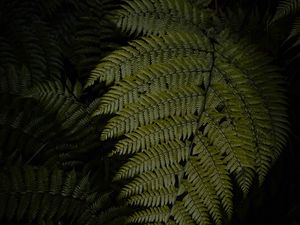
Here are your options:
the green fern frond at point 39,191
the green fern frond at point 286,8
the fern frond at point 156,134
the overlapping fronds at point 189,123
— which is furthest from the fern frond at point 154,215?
the green fern frond at point 286,8

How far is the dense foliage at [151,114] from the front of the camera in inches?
76.3

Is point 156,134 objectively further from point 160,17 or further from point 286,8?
point 286,8

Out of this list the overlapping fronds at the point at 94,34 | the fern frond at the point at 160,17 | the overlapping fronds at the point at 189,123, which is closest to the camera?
the overlapping fronds at the point at 189,123

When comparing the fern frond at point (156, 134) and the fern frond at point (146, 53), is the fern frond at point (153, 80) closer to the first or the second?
the fern frond at point (146, 53)

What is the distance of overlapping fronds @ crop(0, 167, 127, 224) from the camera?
82.9 inches

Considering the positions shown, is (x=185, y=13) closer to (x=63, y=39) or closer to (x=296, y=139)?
(x=63, y=39)

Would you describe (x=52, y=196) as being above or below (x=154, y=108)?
below

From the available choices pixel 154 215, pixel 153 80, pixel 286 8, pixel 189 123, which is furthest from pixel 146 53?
pixel 154 215

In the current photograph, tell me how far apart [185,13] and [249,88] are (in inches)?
25.4

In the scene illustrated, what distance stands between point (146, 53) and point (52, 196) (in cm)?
100

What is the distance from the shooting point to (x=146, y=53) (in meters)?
2.11

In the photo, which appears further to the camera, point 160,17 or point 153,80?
point 160,17

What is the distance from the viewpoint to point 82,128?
8.05ft

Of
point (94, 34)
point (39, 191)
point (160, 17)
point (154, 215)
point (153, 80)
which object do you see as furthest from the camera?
point (94, 34)
